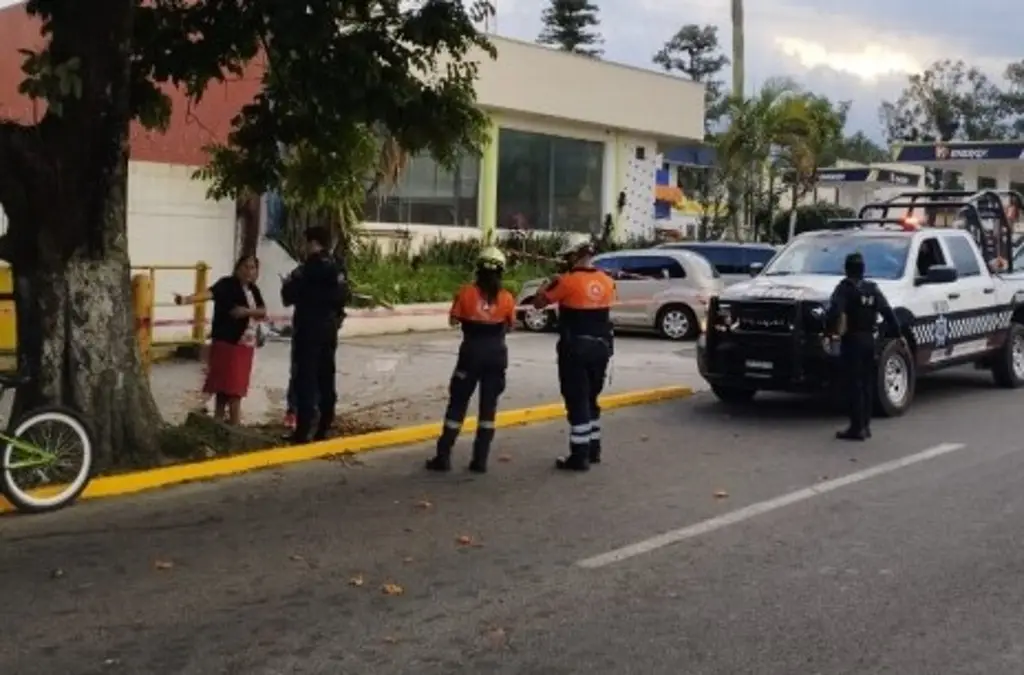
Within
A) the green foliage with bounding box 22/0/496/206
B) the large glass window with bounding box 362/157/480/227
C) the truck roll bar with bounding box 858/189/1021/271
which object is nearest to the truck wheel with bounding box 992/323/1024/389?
the truck roll bar with bounding box 858/189/1021/271

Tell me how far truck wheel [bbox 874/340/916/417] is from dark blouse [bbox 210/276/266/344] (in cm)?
612

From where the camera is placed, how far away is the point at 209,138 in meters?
19.9

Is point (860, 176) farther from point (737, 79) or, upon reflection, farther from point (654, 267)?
point (654, 267)

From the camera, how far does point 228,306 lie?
10938mm

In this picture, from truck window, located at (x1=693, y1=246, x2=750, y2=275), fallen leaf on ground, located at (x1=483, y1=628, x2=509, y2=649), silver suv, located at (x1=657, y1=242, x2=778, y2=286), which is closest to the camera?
fallen leaf on ground, located at (x1=483, y1=628, x2=509, y2=649)

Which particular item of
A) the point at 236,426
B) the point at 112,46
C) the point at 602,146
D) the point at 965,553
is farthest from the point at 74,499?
the point at 602,146

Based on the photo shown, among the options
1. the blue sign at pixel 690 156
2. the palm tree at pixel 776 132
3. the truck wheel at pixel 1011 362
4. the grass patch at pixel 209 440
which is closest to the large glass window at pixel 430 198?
the palm tree at pixel 776 132

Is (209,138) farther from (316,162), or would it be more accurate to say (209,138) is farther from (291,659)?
(291,659)

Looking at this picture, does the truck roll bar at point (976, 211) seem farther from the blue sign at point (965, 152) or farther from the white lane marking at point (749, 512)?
the blue sign at point (965, 152)

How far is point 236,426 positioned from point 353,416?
69.9 inches

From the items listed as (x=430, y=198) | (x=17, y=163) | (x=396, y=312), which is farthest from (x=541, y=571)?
(x=430, y=198)

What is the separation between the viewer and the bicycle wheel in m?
8.40

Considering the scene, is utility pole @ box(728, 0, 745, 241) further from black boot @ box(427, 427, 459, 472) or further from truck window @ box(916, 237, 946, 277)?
black boot @ box(427, 427, 459, 472)

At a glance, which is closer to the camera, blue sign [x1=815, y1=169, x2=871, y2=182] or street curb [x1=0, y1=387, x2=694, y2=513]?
street curb [x1=0, y1=387, x2=694, y2=513]
